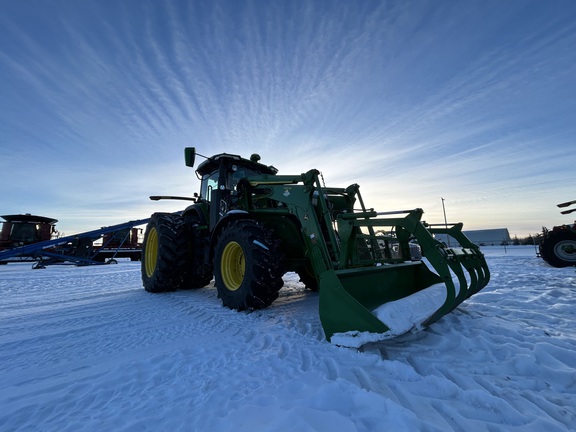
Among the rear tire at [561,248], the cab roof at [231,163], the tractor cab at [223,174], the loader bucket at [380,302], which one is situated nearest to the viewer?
Result: the loader bucket at [380,302]

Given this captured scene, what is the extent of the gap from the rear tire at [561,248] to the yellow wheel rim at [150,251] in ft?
36.4

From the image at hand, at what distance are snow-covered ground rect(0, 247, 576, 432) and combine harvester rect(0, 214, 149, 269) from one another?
12.4 m

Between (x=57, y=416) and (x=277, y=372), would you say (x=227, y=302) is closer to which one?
(x=277, y=372)

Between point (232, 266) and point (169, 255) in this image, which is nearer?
point (232, 266)

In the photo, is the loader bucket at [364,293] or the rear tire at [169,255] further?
the rear tire at [169,255]

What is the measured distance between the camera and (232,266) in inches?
170

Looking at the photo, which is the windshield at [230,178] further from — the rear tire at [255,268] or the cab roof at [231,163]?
the rear tire at [255,268]

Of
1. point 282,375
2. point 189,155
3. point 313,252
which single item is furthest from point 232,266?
point 282,375

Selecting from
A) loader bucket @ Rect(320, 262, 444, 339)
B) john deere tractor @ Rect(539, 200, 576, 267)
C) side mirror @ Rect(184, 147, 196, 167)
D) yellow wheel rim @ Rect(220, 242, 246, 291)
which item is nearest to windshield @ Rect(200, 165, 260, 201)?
side mirror @ Rect(184, 147, 196, 167)

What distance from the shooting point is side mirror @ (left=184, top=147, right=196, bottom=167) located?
15.3 feet

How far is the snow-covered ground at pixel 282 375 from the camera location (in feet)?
4.83

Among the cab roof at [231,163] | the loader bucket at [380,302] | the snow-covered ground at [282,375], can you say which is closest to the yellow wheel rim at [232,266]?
the snow-covered ground at [282,375]

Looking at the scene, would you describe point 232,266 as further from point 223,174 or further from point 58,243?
point 58,243

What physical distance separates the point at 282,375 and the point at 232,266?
100 inches
